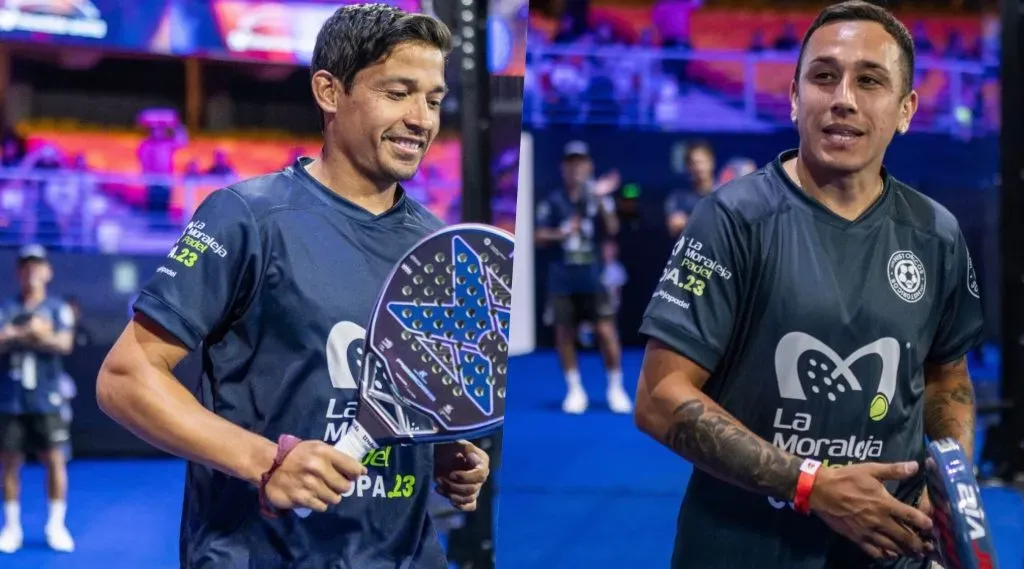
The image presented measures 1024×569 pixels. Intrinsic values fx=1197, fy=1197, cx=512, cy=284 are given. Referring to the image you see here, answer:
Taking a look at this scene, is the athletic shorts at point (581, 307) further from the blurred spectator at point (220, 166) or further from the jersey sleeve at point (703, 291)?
the jersey sleeve at point (703, 291)

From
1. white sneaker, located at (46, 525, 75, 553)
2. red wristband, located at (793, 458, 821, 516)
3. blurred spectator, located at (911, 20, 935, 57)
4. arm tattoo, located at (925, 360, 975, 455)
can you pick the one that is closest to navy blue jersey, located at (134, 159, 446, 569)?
red wristband, located at (793, 458, 821, 516)

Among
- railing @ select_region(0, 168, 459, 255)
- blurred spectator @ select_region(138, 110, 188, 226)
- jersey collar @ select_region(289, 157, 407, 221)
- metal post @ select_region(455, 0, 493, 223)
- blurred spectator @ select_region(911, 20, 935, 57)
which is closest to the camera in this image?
jersey collar @ select_region(289, 157, 407, 221)

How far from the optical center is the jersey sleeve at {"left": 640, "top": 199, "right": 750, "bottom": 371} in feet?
6.77

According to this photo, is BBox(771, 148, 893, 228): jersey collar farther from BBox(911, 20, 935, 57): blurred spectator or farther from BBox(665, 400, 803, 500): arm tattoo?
BBox(911, 20, 935, 57): blurred spectator

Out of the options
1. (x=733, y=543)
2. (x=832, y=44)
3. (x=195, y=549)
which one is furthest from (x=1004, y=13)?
(x=195, y=549)

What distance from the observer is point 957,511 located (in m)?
1.82

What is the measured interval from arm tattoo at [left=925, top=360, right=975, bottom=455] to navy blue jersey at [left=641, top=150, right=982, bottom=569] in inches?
2.7

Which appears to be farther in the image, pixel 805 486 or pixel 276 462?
pixel 805 486

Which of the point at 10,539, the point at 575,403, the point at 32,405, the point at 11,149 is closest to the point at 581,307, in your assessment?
the point at 575,403

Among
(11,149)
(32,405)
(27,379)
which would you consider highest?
(11,149)

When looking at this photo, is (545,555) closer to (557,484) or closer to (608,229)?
(557,484)

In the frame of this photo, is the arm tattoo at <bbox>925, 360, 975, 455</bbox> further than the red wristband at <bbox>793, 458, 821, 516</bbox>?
Yes

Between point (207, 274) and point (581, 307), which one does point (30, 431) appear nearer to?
point (581, 307)

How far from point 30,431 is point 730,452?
14.7ft
